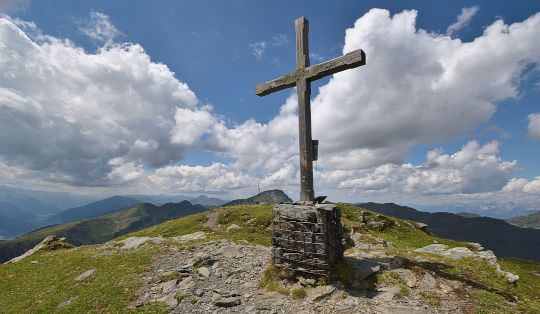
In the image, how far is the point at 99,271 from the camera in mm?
23953

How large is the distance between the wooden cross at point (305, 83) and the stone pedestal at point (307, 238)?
1263mm

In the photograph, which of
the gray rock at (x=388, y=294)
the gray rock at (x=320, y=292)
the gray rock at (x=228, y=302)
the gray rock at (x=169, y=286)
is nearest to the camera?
the gray rock at (x=388, y=294)

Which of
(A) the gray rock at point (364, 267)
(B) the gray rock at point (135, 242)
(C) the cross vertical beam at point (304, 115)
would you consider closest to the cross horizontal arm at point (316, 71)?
(C) the cross vertical beam at point (304, 115)

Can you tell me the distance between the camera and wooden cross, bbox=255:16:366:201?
1677 centimetres

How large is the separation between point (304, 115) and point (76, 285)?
20.3 meters

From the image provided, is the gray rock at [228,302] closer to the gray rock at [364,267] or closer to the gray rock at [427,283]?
the gray rock at [364,267]

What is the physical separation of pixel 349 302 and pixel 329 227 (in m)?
3.69

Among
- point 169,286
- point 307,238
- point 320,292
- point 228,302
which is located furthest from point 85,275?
point 320,292

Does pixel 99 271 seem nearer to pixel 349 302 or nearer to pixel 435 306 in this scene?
pixel 349 302

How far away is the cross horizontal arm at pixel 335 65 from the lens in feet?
50.2

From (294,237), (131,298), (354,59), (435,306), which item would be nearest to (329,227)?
(294,237)

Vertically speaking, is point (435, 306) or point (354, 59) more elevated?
point (354, 59)

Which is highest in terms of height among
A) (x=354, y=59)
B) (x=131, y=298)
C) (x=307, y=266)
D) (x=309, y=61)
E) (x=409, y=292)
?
(x=309, y=61)

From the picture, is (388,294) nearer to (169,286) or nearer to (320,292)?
(320,292)
